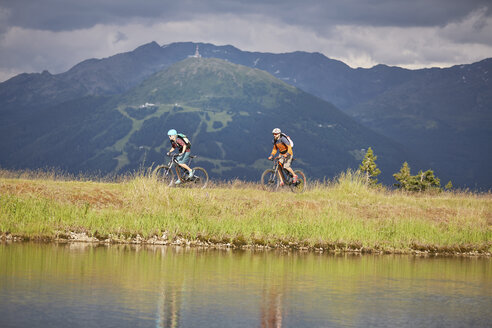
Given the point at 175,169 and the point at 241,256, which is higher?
the point at 175,169

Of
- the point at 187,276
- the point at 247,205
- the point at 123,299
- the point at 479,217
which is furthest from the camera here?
the point at 479,217

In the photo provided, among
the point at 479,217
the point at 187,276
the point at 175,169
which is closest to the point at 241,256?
the point at 187,276

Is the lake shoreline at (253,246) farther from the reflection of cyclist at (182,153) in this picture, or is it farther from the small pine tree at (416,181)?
the small pine tree at (416,181)

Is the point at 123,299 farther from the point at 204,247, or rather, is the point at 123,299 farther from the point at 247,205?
the point at 247,205

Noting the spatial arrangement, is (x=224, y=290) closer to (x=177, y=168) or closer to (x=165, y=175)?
(x=165, y=175)

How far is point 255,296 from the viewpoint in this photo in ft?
50.3

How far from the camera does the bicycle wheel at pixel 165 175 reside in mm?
30719

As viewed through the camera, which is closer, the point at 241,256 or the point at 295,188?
the point at 241,256

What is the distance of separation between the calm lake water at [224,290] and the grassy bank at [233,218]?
7.15ft

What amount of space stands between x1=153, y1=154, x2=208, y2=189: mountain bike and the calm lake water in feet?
27.7

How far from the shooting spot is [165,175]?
1221 inches

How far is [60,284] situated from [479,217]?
22.0 metres

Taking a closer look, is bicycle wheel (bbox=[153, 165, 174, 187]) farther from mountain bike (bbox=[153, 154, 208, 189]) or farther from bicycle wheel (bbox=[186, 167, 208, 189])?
bicycle wheel (bbox=[186, 167, 208, 189])

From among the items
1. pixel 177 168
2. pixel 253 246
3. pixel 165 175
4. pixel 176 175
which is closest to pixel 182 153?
pixel 177 168
